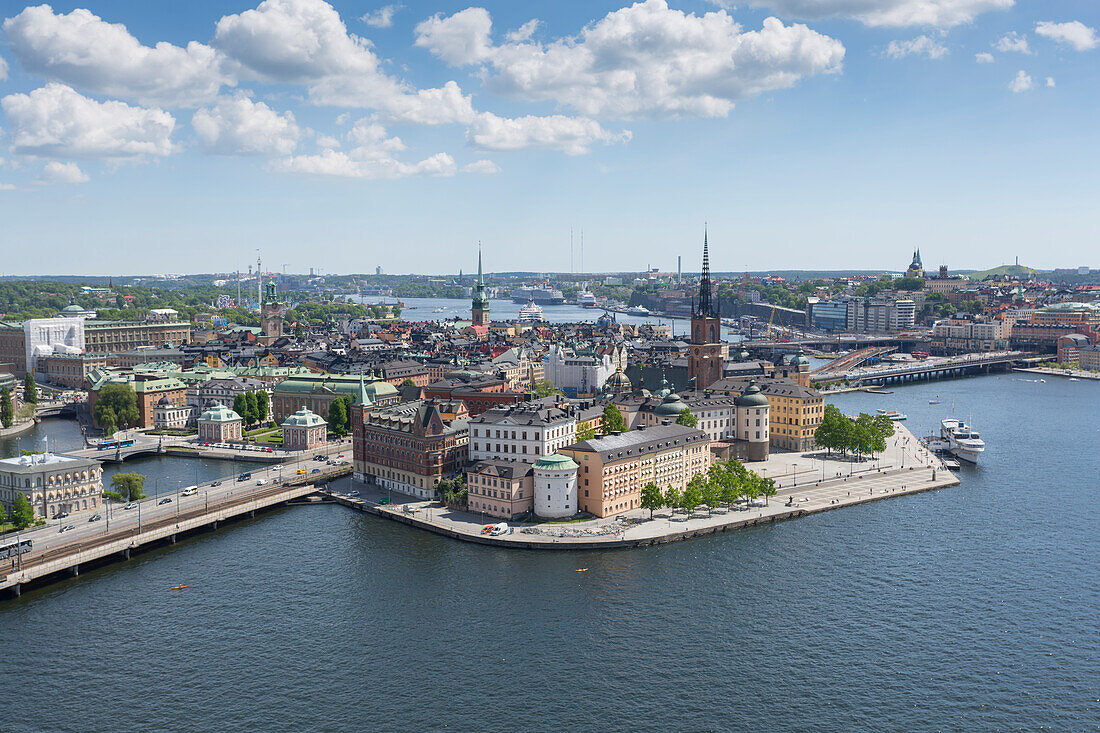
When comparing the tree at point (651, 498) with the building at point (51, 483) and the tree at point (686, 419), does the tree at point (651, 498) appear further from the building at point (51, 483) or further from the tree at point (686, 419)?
the building at point (51, 483)

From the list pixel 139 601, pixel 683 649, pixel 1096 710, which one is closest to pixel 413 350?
pixel 139 601

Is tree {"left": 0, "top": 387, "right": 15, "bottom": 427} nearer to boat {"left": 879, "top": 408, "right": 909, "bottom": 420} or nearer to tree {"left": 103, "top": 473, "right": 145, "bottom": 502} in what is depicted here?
tree {"left": 103, "top": 473, "right": 145, "bottom": 502}

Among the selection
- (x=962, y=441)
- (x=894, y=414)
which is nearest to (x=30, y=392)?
(x=894, y=414)

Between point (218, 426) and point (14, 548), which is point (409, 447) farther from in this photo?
point (218, 426)

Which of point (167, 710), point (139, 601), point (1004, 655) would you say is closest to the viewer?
point (167, 710)

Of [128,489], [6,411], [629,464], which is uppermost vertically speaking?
[629,464]

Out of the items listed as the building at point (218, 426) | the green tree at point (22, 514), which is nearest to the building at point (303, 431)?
the building at point (218, 426)

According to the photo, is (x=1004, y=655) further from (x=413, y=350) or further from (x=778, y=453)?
(x=413, y=350)
